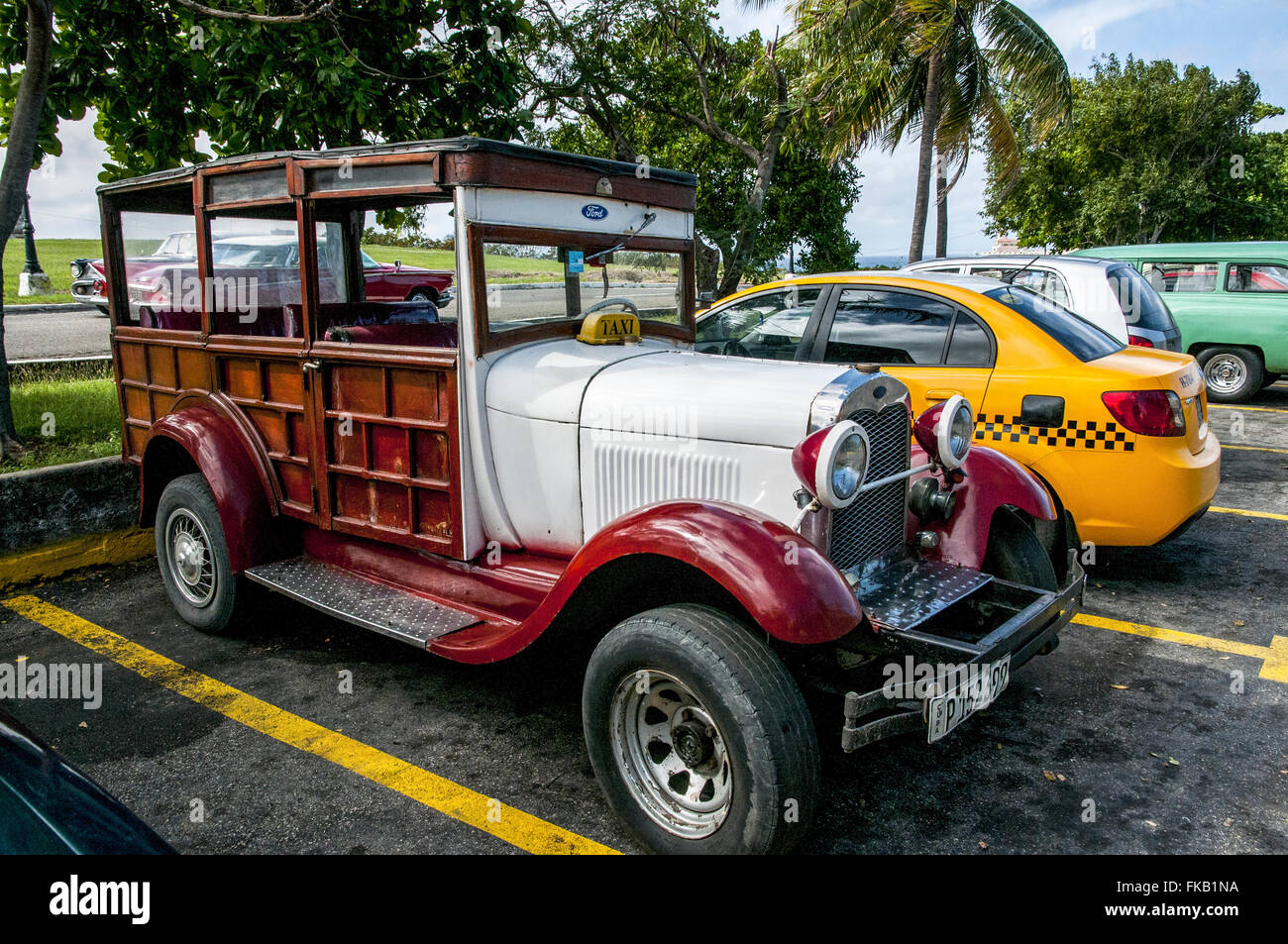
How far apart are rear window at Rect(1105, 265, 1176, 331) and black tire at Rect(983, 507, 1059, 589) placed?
4.71 metres

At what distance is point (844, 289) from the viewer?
5.48 m

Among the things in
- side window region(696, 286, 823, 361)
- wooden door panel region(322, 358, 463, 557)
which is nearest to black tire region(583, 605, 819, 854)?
wooden door panel region(322, 358, 463, 557)

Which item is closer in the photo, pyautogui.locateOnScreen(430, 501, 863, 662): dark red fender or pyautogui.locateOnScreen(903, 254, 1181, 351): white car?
pyautogui.locateOnScreen(430, 501, 863, 662): dark red fender

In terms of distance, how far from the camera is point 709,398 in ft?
9.98

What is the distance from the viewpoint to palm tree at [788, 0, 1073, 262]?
44.7 ft

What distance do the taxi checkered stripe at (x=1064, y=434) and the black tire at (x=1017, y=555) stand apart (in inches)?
43.3

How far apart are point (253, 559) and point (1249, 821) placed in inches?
156

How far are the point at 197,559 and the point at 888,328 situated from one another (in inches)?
154

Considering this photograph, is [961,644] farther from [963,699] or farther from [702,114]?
[702,114]

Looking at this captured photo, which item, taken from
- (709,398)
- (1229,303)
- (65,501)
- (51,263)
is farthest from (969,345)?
(51,263)

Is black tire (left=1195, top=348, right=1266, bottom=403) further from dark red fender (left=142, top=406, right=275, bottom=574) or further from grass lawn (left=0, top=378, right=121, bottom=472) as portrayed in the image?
grass lawn (left=0, top=378, right=121, bottom=472)

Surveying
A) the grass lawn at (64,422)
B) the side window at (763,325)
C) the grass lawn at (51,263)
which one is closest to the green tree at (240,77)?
the grass lawn at (64,422)

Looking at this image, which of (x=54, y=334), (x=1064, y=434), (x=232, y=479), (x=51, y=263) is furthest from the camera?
(x=51, y=263)
